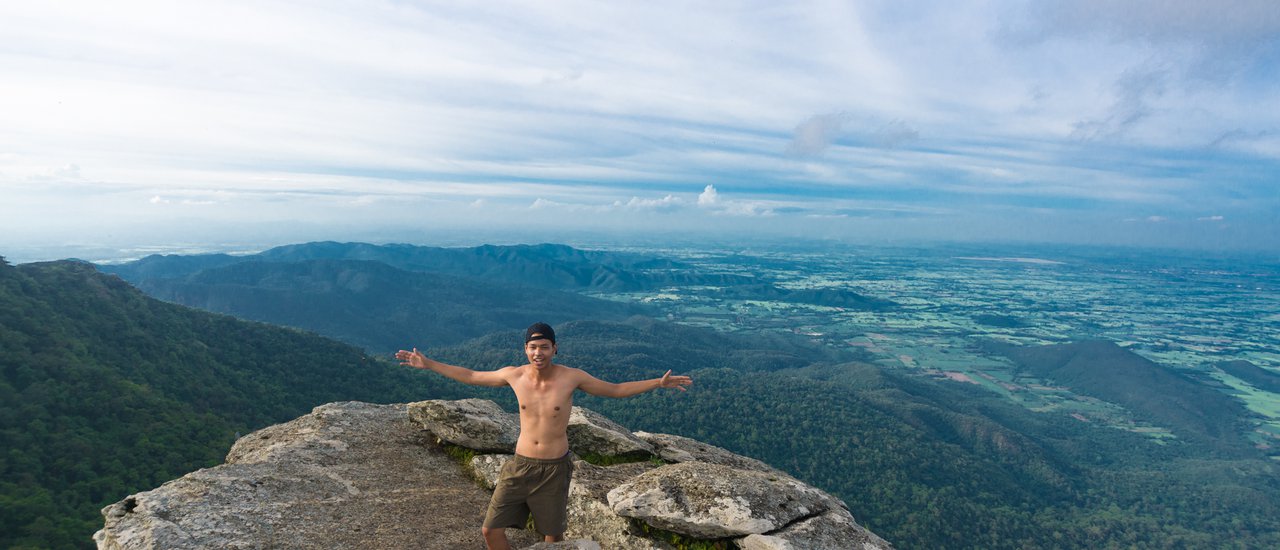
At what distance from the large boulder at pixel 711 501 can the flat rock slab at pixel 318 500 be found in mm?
2677

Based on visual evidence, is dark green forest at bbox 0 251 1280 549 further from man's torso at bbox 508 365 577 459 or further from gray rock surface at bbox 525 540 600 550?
man's torso at bbox 508 365 577 459

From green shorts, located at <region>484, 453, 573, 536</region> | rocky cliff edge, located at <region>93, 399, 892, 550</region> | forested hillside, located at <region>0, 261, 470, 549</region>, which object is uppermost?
green shorts, located at <region>484, 453, 573, 536</region>

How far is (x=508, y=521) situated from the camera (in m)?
11.0

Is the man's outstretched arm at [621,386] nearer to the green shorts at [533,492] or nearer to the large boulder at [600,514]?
the green shorts at [533,492]

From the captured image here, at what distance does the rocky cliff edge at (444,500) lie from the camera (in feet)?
37.6

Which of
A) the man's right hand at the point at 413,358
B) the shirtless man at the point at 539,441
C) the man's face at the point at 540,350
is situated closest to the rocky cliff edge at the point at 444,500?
the shirtless man at the point at 539,441

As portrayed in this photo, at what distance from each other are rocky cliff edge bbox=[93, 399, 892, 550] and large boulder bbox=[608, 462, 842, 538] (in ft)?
0.09

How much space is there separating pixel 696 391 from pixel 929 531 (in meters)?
62.3

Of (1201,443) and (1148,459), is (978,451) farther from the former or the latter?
(1201,443)

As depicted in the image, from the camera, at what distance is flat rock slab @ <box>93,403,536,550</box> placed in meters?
11.1

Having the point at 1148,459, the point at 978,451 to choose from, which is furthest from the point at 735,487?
the point at 1148,459

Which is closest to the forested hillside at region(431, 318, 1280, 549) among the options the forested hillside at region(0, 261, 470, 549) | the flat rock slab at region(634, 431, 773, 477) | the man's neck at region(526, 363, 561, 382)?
the forested hillside at region(0, 261, 470, 549)

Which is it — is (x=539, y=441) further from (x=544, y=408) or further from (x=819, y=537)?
(x=819, y=537)

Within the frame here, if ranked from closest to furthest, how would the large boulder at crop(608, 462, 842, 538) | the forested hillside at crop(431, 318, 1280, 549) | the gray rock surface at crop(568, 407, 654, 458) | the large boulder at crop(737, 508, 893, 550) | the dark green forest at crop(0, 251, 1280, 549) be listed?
1. the large boulder at crop(737, 508, 893, 550)
2. the large boulder at crop(608, 462, 842, 538)
3. the gray rock surface at crop(568, 407, 654, 458)
4. the dark green forest at crop(0, 251, 1280, 549)
5. the forested hillside at crop(431, 318, 1280, 549)
